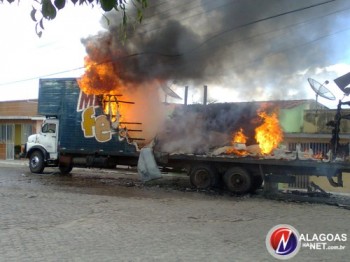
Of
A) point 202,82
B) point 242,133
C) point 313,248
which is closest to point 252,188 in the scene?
point 242,133

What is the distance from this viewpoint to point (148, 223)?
7.62m

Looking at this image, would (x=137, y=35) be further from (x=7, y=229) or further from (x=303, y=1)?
(x=7, y=229)

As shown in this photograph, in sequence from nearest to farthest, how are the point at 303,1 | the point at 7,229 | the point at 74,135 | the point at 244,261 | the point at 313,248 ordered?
1. the point at 244,261
2. the point at 313,248
3. the point at 7,229
4. the point at 303,1
5. the point at 74,135

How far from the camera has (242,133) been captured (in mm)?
13367

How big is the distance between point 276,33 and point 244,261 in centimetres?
754

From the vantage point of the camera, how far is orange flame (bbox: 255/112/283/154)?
12.9m

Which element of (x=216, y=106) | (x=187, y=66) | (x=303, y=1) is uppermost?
(x=303, y=1)

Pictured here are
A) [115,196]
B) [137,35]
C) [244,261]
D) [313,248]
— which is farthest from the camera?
[137,35]

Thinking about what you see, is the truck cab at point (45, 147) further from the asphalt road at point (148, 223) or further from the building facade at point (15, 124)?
the building facade at point (15, 124)

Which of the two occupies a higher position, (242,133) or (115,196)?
(242,133)

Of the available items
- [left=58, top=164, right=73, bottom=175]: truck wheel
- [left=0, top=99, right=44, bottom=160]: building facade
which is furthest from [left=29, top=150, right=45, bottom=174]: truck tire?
[left=0, top=99, right=44, bottom=160]: building facade

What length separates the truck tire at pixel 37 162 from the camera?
16750 mm

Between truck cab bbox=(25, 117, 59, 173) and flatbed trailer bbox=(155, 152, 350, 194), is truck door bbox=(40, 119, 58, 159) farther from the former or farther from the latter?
flatbed trailer bbox=(155, 152, 350, 194)

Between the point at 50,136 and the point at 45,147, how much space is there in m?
0.51
